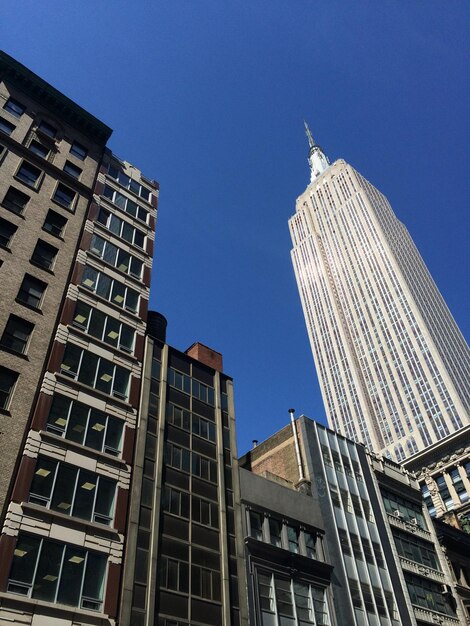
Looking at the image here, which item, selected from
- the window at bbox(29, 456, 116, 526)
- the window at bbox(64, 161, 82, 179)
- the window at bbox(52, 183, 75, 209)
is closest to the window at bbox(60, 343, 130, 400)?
the window at bbox(29, 456, 116, 526)

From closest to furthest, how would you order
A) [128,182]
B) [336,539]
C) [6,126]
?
[336,539], [6,126], [128,182]

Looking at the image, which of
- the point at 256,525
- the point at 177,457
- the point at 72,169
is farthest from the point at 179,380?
the point at 72,169

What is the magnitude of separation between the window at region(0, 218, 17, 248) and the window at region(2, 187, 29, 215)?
128 cm

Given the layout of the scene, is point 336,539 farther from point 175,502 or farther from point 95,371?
point 95,371

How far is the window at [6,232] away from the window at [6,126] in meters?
9.43

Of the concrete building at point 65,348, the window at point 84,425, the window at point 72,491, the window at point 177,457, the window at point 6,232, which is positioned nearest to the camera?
the concrete building at point 65,348

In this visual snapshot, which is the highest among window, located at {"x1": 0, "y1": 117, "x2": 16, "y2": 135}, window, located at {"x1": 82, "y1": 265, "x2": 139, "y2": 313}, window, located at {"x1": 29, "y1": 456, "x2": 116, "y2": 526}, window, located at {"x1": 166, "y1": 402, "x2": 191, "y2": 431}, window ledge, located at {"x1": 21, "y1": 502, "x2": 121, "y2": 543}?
window, located at {"x1": 0, "y1": 117, "x2": 16, "y2": 135}

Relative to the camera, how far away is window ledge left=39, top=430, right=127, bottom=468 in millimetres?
25625

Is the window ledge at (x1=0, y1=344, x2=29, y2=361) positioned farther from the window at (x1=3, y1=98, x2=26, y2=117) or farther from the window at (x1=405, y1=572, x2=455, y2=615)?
the window at (x1=405, y1=572, x2=455, y2=615)

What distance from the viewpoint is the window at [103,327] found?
32.3 m

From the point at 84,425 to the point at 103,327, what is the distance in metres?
7.22

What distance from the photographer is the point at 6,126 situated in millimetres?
39031

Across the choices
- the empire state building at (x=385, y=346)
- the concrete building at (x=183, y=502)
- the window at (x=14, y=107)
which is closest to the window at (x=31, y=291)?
the concrete building at (x=183, y=502)

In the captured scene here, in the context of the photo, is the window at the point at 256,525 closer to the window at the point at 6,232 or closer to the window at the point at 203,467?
the window at the point at 203,467
